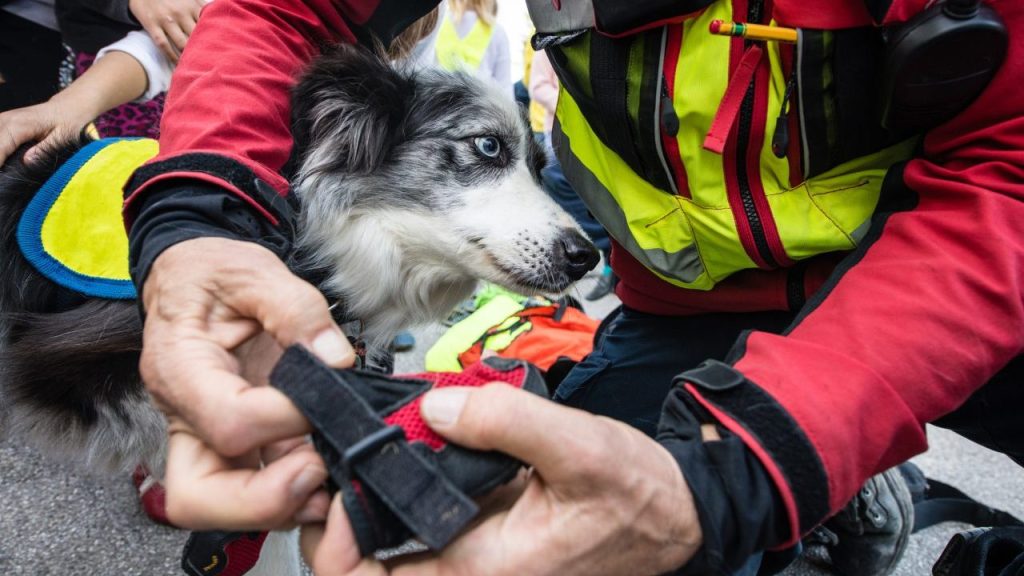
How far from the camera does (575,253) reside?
134 cm

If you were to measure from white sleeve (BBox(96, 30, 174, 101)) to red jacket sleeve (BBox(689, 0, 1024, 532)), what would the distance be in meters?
1.45

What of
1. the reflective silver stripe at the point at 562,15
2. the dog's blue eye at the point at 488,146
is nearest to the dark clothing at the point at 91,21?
the dog's blue eye at the point at 488,146

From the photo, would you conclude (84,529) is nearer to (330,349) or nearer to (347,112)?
(347,112)

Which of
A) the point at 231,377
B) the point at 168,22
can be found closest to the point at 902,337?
the point at 231,377

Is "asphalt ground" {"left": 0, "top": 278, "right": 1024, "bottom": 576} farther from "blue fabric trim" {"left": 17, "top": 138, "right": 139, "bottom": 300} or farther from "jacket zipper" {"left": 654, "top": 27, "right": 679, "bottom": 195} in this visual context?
"jacket zipper" {"left": 654, "top": 27, "right": 679, "bottom": 195}

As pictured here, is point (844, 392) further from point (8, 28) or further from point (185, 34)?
point (8, 28)

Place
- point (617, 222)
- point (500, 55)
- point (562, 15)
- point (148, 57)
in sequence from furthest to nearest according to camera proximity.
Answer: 1. point (500, 55)
2. point (148, 57)
3. point (617, 222)
4. point (562, 15)

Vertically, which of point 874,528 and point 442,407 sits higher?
point 442,407

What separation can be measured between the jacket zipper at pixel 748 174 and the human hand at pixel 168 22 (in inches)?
49.8

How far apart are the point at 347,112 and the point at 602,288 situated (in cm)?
201

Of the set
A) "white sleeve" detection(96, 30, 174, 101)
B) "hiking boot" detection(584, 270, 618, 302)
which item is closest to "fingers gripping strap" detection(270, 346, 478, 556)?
"white sleeve" detection(96, 30, 174, 101)

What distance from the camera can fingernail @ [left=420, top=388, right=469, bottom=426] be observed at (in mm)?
572

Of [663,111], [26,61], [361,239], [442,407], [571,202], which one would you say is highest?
[663,111]

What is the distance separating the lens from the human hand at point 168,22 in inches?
63.0
